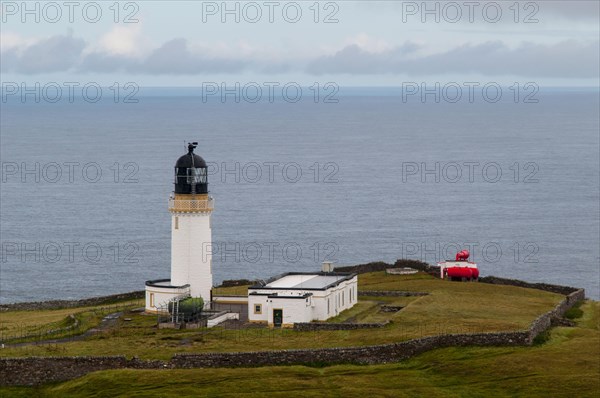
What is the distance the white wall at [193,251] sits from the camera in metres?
75.3

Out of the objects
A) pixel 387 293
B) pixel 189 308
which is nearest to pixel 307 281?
pixel 387 293

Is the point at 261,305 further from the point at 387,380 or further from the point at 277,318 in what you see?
the point at 387,380

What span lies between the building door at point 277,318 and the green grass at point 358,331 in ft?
6.86

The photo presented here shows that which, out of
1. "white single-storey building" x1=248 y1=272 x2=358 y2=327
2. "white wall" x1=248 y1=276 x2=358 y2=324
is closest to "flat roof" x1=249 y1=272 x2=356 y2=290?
"white single-storey building" x1=248 y1=272 x2=358 y2=327

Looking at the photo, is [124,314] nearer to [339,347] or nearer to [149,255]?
[339,347]

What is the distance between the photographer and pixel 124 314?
7675 cm

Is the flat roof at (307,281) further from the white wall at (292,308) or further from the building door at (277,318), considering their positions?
the building door at (277,318)

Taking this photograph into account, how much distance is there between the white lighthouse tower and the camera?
7512cm

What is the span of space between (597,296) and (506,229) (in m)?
51.2

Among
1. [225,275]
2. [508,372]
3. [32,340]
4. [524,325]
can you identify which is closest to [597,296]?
[225,275]

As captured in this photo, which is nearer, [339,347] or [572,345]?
[339,347]

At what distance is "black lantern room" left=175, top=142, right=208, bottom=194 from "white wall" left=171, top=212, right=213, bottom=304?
1541mm

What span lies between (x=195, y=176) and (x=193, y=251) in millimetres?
4613

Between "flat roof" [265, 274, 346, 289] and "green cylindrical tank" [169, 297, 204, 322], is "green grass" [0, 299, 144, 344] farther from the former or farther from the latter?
"flat roof" [265, 274, 346, 289]
